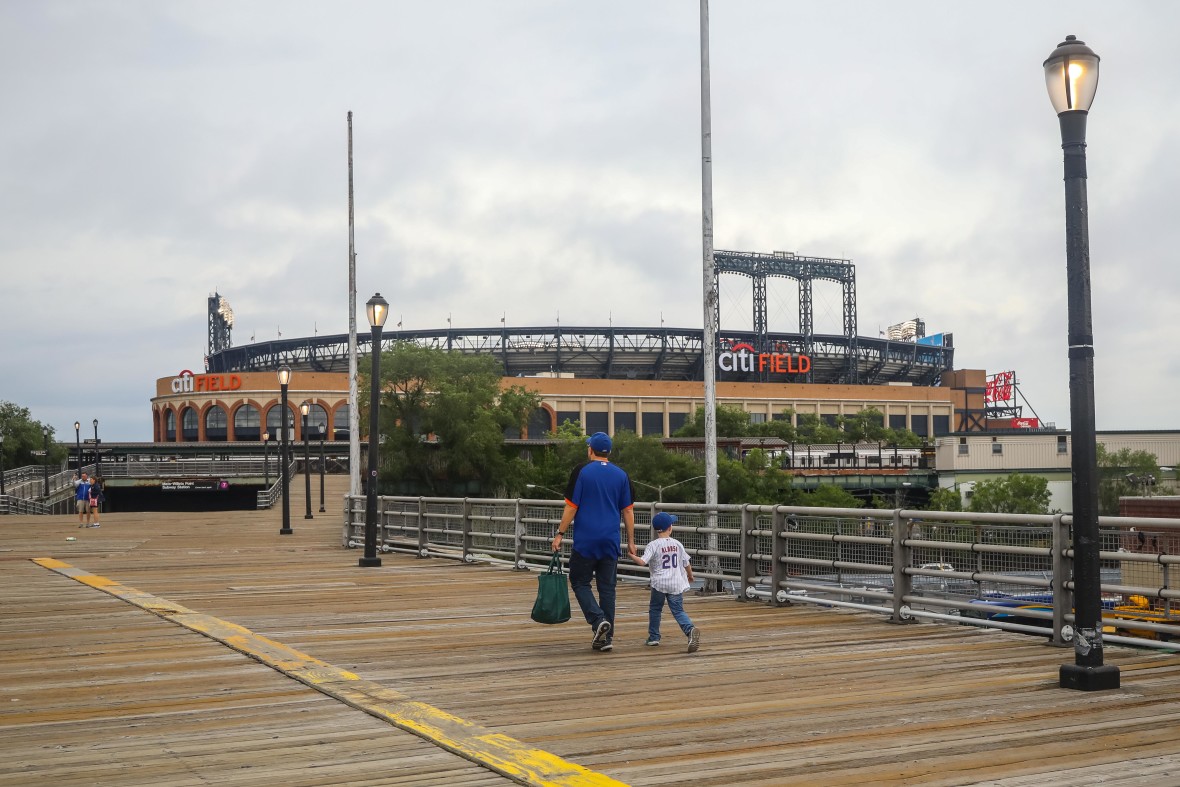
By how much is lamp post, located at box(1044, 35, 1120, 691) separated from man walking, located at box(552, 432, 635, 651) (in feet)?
12.1

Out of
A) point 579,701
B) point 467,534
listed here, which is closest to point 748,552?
point 579,701

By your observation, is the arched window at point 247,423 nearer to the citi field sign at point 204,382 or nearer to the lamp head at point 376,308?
the citi field sign at point 204,382

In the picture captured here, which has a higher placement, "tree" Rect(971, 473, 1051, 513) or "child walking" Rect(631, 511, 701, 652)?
"child walking" Rect(631, 511, 701, 652)

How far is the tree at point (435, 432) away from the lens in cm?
7669

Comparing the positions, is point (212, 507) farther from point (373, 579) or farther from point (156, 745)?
point (156, 745)

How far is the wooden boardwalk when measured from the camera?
20.0 feet

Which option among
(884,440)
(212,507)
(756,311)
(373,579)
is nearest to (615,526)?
(373,579)

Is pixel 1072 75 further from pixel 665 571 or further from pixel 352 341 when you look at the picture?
pixel 352 341

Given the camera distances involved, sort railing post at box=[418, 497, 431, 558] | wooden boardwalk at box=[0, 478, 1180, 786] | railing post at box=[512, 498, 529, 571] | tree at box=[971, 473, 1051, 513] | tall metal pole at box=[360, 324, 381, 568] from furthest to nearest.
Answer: tree at box=[971, 473, 1051, 513], railing post at box=[418, 497, 431, 558], tall metal pole at box=[360, 324, 381, 568], railing post at box=[512, 498, 529, 571], wooden boardwalk at box=[0, 478, 1180, 786]

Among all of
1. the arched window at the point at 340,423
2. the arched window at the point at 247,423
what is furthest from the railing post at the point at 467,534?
the arched window at the point at 247,423

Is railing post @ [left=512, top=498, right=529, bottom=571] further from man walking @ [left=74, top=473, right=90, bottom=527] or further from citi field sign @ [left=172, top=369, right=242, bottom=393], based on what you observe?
citi field sign @ [left=172, top=369, right=242, bottom=393]

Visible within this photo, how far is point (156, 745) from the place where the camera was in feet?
22.0

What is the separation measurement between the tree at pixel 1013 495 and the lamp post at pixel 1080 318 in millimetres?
74096

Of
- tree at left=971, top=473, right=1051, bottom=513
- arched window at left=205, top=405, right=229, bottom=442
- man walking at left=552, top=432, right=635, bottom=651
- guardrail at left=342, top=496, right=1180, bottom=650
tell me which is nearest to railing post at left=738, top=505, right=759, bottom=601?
guardrail at left=342, top=496, right=1180, bottom=650
